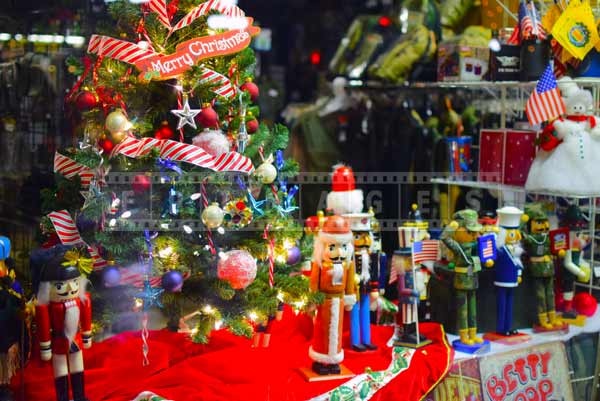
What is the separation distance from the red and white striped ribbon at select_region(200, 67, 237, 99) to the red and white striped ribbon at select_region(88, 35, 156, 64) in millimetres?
179

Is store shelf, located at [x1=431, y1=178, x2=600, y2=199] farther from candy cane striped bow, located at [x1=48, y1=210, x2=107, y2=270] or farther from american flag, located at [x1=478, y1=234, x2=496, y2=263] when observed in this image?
candy cane striped bow, located at [x1=48, y1=210, x2=107, y2=270]

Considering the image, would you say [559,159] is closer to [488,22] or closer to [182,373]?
[488,22]

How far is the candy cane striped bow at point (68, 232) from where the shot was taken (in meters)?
2.41

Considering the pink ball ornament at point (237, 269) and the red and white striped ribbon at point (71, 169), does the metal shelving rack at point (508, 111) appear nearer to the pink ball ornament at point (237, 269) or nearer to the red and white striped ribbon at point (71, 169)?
the pink ball ornament at point (237, 269)

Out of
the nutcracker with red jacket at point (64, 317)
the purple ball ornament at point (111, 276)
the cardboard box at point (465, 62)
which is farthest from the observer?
the cardboard box at point (465, 62)

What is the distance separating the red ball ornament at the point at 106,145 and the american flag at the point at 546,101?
1701 mm

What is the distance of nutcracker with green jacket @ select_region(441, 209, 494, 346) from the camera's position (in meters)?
2.89

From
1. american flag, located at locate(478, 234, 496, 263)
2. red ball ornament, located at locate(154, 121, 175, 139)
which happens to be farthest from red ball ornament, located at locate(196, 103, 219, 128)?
american flag, located at locate(478, 234, 496, 263)

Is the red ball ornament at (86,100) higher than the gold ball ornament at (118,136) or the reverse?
higher

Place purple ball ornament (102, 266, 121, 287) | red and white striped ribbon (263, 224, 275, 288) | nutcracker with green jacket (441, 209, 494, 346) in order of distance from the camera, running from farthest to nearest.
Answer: nutcracker with green jacket (441, 209, 494, 346)
red and white striped ribbon (263, 224, 275, 288)
purple ball ornament (102, 266, 121, 287)

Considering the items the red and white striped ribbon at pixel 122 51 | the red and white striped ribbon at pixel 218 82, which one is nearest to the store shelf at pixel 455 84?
the red and white striped ribbon at pixel 218 82

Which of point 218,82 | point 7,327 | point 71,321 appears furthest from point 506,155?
point 7,327

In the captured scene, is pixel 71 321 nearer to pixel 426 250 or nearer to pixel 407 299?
pixel 407 299

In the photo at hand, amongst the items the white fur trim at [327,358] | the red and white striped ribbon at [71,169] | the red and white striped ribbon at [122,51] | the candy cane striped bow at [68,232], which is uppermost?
the red and white striped ribbon at [122,51]
